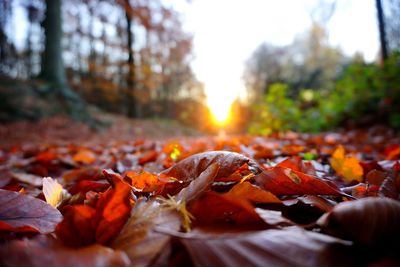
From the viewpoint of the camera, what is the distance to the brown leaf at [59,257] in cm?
38

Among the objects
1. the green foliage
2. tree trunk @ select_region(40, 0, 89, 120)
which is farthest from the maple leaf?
tree trunk @ select_region(40, 0, 89, 120)

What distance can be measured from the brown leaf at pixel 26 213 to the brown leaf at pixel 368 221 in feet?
1.79

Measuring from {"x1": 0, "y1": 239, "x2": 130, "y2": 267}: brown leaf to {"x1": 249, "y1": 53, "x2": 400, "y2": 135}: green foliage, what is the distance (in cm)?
486

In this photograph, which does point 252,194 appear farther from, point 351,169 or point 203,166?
point 351,169

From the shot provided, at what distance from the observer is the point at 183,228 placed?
0.50 meters

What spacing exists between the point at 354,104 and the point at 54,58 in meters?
7.44

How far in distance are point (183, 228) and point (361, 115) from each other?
582cm

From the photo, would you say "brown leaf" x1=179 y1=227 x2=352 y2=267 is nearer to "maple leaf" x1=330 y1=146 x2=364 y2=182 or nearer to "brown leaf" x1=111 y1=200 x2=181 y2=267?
"brown leaf" x1=111 y1=200 x2=181 y2=267

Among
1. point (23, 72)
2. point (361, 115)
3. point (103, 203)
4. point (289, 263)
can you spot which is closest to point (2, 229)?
point (103, 203)

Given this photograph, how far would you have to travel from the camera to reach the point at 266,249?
0.42 m

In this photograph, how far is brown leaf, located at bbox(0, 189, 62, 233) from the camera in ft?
1.89

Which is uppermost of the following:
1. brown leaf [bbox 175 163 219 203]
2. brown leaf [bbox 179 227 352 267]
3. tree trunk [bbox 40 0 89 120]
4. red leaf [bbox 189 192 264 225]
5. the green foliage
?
tree trunk [bbox 40 0 89 120]

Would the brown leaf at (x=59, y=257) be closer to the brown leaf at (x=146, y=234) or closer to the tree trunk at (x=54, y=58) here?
the brown leaf at (x=146, y=234)

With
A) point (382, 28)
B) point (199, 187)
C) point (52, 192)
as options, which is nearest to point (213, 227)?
point (199, 187)
